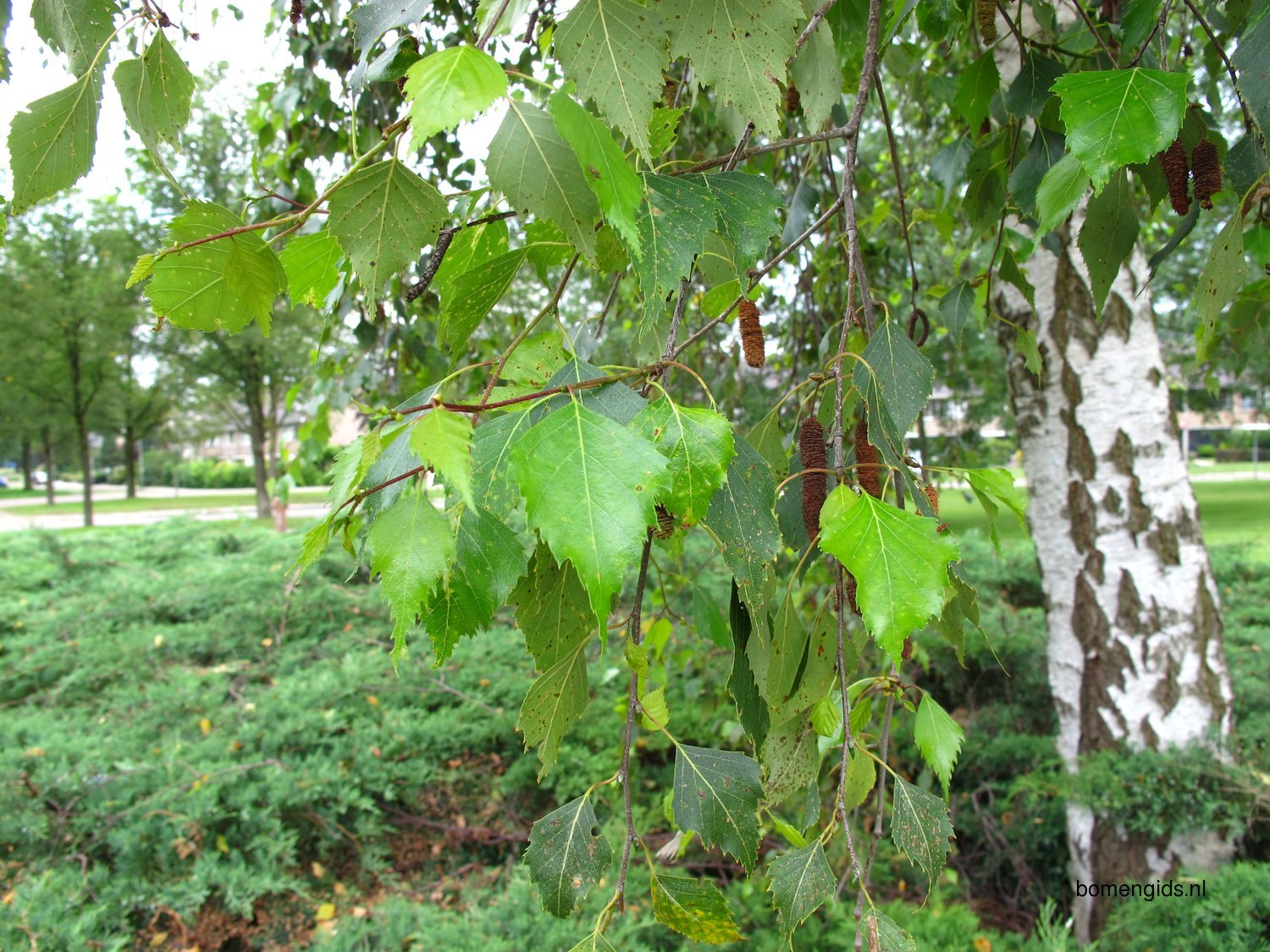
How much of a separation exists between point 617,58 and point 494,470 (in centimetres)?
34

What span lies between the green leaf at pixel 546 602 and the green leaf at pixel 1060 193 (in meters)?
0.57

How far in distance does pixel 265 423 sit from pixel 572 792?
15.5 meters

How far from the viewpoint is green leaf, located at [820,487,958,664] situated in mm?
599

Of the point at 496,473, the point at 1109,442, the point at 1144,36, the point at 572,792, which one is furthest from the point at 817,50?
the point at 572,792

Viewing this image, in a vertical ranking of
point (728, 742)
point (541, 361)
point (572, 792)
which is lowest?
point (572, 792)

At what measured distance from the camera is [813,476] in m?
0.85

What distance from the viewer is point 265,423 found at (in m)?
16.6

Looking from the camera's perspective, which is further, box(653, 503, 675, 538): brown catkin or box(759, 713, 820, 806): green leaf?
box(759, 713, 820, 806): green leaf

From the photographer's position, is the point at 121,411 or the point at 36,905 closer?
the point at 36,905

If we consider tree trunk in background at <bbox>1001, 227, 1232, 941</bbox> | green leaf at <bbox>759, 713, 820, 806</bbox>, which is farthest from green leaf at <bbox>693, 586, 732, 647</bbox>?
tree trunk in background at <bbox>1001, 227, 1232, 941</bbox>

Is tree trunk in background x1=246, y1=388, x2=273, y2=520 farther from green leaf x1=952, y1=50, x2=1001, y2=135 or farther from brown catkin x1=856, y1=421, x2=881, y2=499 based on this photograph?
brown catkin x1=856, y1=421, x2=881, y2=499

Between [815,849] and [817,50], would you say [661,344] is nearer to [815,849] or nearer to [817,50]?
[817,50]

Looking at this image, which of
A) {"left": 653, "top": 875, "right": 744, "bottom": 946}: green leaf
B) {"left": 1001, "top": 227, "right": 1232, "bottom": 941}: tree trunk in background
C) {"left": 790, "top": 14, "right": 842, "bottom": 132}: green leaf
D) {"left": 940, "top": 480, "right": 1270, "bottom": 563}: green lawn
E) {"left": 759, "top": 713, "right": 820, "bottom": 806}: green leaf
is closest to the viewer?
{"left": 653, "top": 875, "right": 744, "bottom": 946}: green leaf

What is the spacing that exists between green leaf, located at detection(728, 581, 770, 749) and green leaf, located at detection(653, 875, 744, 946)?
0.52 feet
